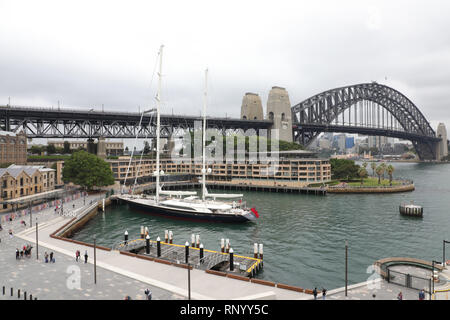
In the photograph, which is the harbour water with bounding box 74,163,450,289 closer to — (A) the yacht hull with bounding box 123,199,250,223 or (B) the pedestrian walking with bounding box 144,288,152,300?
(A) the yacht hull with bounding box 123,199,250,223

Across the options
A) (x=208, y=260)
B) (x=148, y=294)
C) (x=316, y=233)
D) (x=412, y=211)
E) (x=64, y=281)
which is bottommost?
(x=316, y=233)

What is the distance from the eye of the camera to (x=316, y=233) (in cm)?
4547

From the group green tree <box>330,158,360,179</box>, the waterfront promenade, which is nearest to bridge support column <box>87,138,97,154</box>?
green tree <box>330,158,360,179</box>

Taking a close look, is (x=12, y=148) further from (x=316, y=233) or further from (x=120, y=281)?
(x=316, y=233)

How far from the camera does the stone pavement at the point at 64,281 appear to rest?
72.0ft

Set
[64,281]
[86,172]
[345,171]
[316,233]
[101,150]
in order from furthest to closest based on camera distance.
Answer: [345,171] < [101,150] < [86,172] < [316,233] < [64,281]

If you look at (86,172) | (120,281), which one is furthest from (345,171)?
(120,281)

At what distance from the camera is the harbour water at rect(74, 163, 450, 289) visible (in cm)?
3189

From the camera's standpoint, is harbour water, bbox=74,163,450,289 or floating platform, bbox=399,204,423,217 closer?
harbour water, bbox=74,163,450,289

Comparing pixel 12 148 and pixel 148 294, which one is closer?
pixel 148 294

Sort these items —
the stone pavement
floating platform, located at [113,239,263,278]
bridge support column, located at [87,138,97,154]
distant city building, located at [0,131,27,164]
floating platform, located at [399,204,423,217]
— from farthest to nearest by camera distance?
bridge support column, located at [87,138,97,154], distant city building, located at [0,131,27,164], floating platform, located at [399,204,423,217], floating platform, located at [113,239,263,278], the stone pavement

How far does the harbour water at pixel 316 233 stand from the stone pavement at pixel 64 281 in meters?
11.8

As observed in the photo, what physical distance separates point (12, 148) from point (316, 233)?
285ft

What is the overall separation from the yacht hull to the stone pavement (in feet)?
85.4
